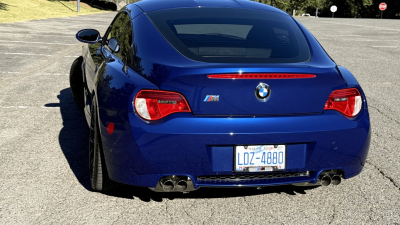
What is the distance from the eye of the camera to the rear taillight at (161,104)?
347 cm

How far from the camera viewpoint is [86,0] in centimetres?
6278

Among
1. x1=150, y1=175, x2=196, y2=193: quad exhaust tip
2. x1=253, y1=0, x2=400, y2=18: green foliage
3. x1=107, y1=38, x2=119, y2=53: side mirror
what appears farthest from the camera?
x1=253, y1=0, x2=400, y2=18: green foliage

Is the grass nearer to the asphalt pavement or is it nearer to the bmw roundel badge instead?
the asphalt pavement

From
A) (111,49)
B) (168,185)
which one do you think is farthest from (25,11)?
(168,185)

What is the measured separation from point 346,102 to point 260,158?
2.43 feet

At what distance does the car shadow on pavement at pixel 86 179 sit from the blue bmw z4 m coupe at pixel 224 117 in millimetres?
314

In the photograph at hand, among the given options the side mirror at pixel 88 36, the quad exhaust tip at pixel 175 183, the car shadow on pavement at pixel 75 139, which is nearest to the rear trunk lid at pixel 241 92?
the quad exhaust tip at pixel 175 183

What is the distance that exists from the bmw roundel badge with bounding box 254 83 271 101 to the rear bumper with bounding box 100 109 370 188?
139mm

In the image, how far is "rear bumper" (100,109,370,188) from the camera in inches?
136

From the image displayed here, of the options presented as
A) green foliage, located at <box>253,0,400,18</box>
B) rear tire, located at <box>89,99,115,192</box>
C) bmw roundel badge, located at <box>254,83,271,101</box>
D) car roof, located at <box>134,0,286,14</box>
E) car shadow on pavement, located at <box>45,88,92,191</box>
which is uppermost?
car roof, located at <box>134,0,286,14</box>

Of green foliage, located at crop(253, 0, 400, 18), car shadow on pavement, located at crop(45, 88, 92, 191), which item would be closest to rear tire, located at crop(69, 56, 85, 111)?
car shadow on pavement, located at crop(45, 88, 92, 191)

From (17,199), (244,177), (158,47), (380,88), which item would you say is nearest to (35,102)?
(17,199)

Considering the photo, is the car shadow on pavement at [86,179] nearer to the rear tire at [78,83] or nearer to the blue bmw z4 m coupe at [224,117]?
the rear tire at [78,83]

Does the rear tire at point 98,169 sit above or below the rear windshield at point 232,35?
below
